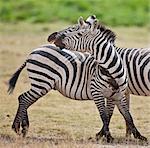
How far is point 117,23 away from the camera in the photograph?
92.4ft

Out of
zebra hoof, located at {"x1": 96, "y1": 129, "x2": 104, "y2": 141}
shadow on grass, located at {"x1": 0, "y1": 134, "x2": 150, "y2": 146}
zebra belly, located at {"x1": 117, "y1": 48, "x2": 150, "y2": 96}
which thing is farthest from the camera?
zebra belly, located at {"x1": 117, "y1": 48, "x2": 150, "y2": 96}

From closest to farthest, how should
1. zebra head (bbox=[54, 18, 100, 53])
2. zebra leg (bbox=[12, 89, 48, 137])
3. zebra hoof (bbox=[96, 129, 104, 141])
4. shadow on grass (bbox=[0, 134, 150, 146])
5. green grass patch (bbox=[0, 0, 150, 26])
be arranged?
shadow on grass (bbox=[0, 134, 150, 146])
zebra head (bbox=[54, 18, 100, 53])
zebra hoof (bbox=[96, 129, 104, 141])
zebra leg (bbox=[12, 89, 48, 137])
green grass patch (bbox=[0, 0, 150, 26])

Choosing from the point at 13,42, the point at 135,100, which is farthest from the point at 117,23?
the point at 135,100

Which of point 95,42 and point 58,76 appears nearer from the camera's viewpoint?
point 95,42

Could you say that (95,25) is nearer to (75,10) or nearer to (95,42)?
(95,42)

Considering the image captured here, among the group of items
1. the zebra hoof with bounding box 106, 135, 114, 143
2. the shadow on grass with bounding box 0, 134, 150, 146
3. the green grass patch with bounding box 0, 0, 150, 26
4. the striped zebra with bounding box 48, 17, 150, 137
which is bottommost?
the shadow on grass with bounding box 0, 134, 150, 146

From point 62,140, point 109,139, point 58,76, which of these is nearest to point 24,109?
point 58,76

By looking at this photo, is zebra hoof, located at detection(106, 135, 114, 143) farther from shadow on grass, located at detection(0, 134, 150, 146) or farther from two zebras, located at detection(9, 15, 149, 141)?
two zebras, located at detection(9, 15, 149, 141)

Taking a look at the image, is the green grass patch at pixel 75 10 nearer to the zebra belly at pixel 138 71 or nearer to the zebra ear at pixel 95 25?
the zebra belly at pixel 138 71

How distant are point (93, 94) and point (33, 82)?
0.92 meters

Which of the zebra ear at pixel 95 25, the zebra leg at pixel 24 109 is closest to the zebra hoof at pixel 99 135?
the zebra leg at pixel 24 109

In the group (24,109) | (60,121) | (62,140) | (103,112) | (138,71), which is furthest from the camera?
(60,121)

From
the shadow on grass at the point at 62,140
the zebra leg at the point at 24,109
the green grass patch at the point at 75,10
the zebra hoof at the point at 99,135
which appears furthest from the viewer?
the green grass patch at the point at 75,10

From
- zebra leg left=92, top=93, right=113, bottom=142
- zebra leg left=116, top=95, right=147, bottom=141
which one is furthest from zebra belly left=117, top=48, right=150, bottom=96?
zebra leg left=92, top=93, right=113, bottom=142
